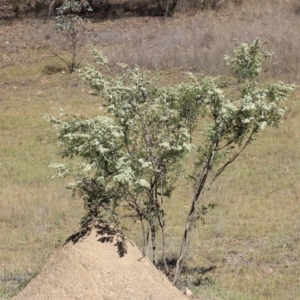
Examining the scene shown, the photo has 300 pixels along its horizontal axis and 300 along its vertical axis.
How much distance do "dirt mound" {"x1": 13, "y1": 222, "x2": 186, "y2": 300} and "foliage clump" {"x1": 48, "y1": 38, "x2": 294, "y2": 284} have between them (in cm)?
46

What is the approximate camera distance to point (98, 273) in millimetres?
4605

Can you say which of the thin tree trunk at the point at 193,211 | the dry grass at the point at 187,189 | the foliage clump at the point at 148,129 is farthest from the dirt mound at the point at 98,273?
the dry grass at the point at 187,189

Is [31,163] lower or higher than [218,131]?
lower

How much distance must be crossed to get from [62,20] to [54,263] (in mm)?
16212

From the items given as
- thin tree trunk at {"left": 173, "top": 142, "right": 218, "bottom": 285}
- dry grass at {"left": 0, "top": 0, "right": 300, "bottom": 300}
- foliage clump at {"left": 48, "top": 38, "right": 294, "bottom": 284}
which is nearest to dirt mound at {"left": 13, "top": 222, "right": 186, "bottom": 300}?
foliage clump at {"left": 48, "top": 38, "right": 294, "bottom": 284}

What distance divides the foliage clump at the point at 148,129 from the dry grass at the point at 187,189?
1.29 m

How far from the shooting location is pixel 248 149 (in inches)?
445

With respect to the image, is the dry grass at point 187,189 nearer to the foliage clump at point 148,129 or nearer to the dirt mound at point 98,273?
the dirt mound at point 98,273

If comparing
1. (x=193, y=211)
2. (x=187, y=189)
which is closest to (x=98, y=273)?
(x=193, y=211)

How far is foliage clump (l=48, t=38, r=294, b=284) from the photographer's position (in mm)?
4805

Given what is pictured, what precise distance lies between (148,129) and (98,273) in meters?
1.41

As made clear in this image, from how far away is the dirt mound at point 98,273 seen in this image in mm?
4566

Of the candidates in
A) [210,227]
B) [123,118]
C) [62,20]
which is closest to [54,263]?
[123,118]

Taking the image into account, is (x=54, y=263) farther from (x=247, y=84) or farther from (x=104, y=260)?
(x=247, y=84)
